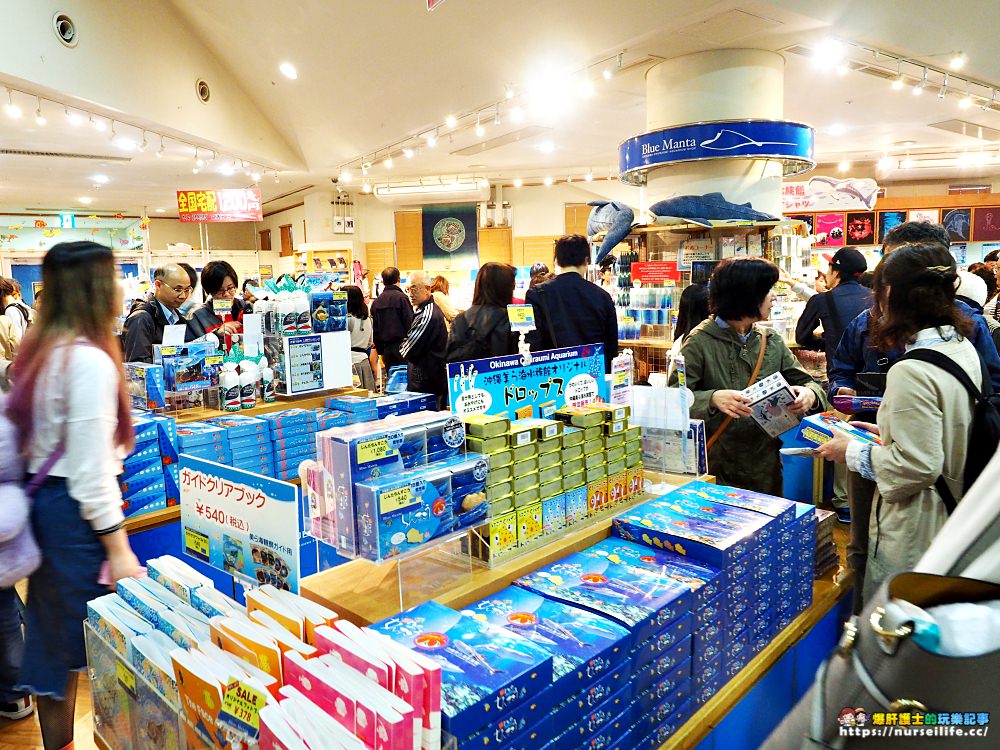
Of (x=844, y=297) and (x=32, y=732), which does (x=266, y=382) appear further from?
(x=844, y=297)

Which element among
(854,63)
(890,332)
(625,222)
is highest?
(854,63)

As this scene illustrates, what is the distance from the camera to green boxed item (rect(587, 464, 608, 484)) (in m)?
1.89

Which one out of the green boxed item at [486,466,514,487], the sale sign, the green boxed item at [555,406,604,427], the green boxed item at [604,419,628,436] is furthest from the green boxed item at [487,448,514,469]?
the sale sign

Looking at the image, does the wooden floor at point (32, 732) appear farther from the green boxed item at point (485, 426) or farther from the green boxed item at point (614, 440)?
the green boxed item at point (614, 440)

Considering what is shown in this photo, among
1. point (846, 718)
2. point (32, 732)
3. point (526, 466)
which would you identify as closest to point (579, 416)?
point (526, 466)

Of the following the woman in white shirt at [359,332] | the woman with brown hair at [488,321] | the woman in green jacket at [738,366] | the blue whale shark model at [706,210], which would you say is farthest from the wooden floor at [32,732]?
Answer: the blue whale shark model at [706,210]

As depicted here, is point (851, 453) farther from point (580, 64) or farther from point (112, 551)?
point (580, 64)

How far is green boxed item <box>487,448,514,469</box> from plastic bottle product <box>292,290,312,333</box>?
2.44 meters

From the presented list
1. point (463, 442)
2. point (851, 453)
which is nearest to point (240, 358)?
point (463, 442)

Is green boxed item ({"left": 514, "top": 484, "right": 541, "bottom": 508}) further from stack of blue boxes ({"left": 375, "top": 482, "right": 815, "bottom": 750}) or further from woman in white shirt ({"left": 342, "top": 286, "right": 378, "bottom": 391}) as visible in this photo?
woman in white shirt ({"left": 342, "top": 286, "right": 378, "bottom": 391})

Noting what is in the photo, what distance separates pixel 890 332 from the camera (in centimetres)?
202

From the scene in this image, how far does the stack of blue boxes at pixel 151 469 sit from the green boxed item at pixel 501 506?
6.11 ft

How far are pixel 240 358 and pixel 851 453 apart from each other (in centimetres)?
303

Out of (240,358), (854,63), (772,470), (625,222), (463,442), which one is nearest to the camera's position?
(463,442)
